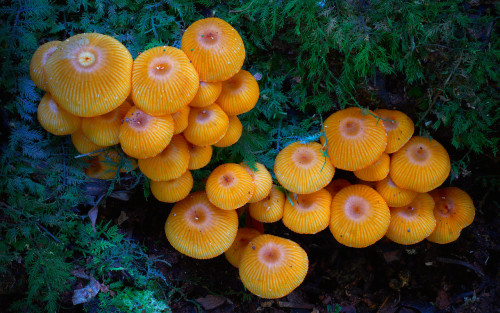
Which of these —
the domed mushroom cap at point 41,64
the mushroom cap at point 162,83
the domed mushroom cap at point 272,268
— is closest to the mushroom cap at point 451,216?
the domed mushroom cap at point 272,268

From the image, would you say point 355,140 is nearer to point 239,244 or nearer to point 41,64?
point 239,244

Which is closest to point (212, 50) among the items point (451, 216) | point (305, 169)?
point (305, 169)

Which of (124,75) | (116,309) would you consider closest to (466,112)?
(124,75)

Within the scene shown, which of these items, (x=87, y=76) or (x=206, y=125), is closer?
(x=87, y=76)

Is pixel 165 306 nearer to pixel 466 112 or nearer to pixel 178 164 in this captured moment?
pixel 178 164

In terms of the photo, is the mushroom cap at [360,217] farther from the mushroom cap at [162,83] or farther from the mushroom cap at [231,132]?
the mushroom cap at [162,83]

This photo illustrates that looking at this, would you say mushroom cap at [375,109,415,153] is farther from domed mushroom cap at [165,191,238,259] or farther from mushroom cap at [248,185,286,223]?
domed mushroom cap at [165,191,238,259]
